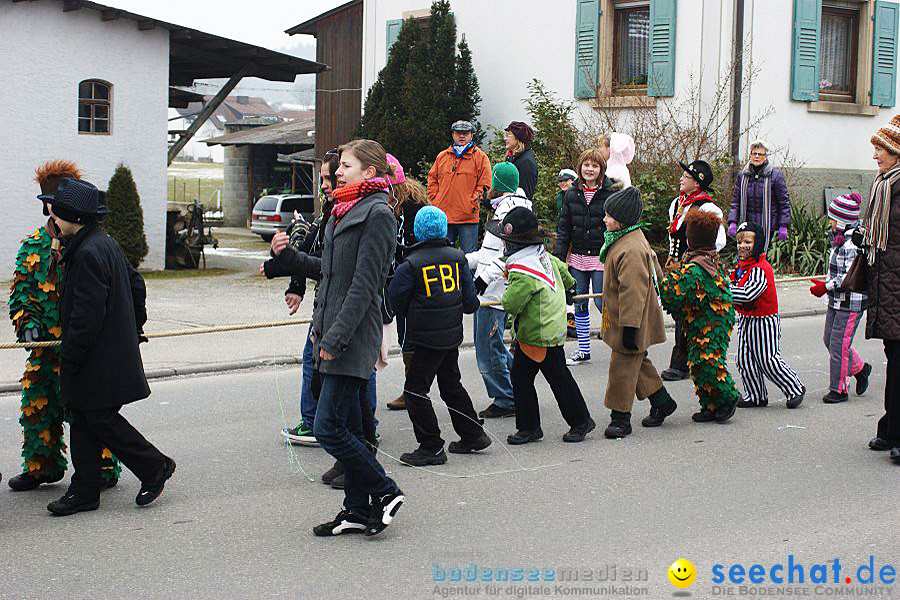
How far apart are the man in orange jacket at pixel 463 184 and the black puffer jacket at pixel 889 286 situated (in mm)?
6151

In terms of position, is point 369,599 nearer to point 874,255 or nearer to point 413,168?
point 874,255

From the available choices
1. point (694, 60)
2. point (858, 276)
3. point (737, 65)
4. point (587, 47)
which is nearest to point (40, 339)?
point (858, 276)

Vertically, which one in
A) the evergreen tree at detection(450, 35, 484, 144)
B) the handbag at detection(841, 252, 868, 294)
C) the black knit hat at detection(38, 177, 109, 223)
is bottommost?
the handbag at detection(841, 252, 868, 294)

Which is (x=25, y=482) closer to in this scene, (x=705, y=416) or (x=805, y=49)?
(x=705, y=416)

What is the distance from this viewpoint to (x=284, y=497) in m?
6.62

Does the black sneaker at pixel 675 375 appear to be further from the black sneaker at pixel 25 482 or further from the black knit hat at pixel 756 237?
the black sneaker at pixel 25 482

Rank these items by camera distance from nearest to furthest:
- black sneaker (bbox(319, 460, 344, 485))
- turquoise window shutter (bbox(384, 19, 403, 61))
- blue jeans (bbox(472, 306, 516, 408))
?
1. black sneaker (bbox(319, 460, 344, 485))
2. blue jeans (bbox(472, 306, 516, 408))
3. turquoise window shutter (bbox(384, 19, 403, 61))

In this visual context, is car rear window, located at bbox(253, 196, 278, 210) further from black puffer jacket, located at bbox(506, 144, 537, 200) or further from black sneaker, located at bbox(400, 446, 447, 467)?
black sneaker, located at bbox(400, 446, 447, 467)

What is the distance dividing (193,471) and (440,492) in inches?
60.2

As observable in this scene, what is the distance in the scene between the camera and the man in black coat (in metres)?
6.04

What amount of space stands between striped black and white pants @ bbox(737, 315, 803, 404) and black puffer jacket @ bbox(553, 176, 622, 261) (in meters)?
2.08


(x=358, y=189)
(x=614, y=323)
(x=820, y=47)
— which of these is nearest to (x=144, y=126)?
(x=820, y=47)

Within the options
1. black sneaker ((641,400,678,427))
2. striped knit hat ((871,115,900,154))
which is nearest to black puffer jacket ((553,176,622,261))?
black sneaker ((641,400,678,427))

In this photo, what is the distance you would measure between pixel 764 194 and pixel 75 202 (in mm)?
7927
